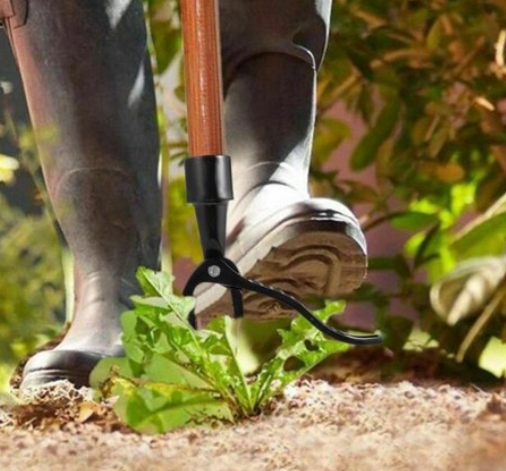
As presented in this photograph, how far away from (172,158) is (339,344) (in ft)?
2.66

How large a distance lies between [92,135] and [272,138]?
0.14 m

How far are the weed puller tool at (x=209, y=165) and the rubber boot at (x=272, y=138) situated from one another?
0.12m

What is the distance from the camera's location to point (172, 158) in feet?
5.49

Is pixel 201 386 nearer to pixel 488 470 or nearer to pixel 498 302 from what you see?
pixel 488 470

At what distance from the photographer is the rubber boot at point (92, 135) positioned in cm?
99

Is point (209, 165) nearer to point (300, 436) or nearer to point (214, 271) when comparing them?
point (214, 271)

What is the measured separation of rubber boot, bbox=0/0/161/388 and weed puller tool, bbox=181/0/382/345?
19 cm

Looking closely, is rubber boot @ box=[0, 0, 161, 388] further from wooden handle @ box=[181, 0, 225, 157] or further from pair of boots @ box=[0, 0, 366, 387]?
wooden handle @ box=[181, 0, 225, 157]

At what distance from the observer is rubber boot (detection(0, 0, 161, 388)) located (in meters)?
0.99

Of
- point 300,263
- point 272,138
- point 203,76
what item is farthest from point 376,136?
point 203,76

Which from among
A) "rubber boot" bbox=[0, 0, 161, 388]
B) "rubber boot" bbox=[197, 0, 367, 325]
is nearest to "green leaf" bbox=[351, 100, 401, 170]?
"rubber boot" bbox=[197, 0, 367, 325]

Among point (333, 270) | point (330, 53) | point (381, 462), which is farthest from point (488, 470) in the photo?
point (330, 53)

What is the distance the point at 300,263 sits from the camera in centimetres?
94

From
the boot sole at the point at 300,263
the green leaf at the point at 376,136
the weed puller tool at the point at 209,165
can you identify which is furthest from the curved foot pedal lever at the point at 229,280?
the green leaf at the point at 376,136
